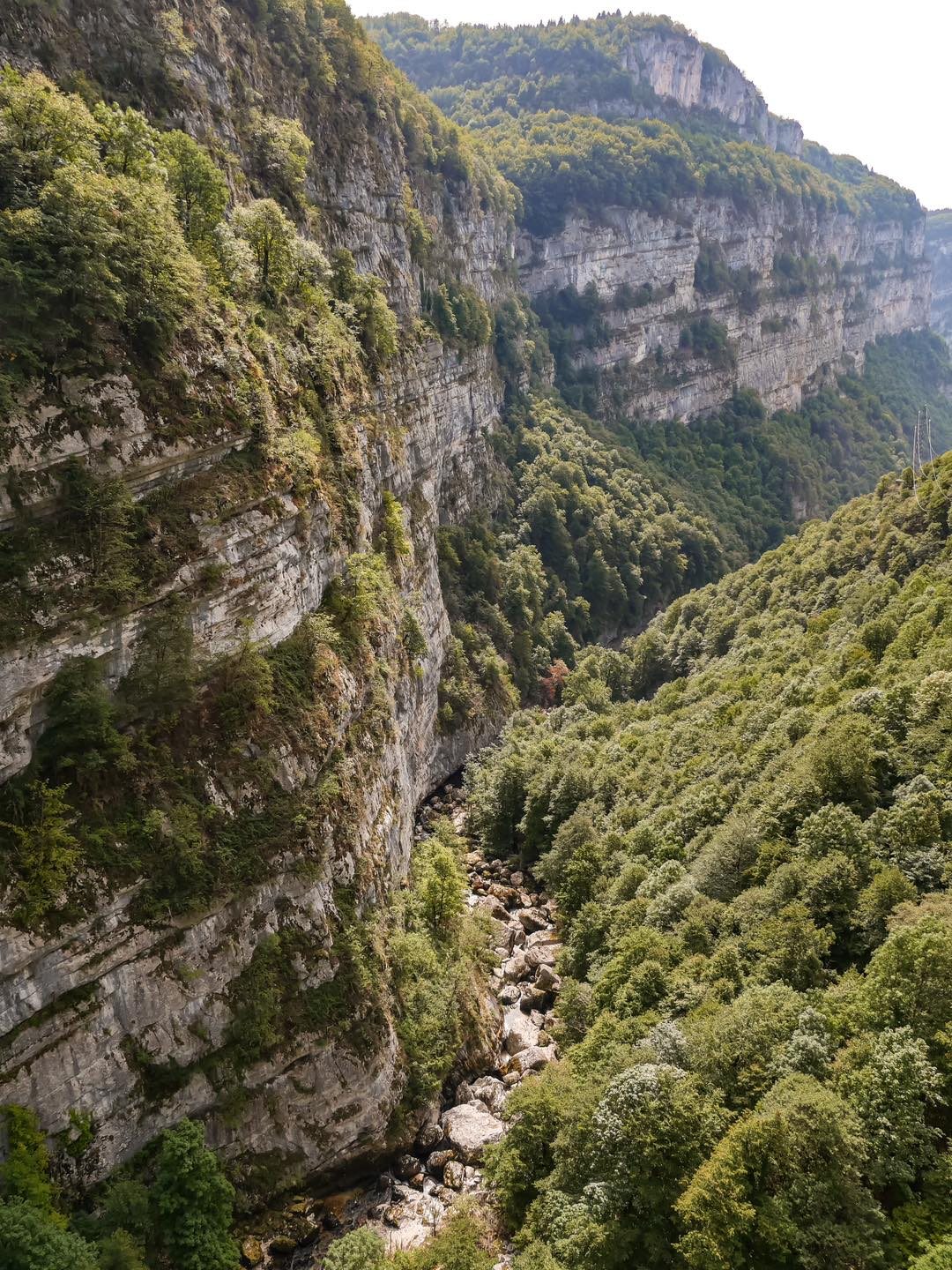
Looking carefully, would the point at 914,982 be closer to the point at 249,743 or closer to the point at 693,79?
the point at 249,743

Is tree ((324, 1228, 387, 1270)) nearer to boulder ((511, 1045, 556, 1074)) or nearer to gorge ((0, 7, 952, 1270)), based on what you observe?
gorge ((0, 7, 952, 1270))

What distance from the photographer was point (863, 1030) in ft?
72.8

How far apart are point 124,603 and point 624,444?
104 metres

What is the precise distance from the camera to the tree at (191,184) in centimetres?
3478

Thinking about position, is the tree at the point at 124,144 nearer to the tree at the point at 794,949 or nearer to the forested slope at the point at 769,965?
the forested slope at the point at 769,965

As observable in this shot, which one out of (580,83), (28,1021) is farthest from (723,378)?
(28,1021)

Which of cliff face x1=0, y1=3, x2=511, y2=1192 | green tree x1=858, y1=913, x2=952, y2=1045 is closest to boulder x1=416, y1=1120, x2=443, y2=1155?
cliff face x1=0, y1=3, x2=511, y2=1192

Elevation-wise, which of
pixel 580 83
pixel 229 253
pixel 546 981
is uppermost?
pixel 580 83

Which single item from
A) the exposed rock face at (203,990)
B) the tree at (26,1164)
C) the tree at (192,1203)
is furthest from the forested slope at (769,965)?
the tree at (26,1164)

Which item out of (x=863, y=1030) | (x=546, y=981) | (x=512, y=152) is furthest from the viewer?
(x=512, y=152)

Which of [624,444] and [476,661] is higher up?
[624,444]

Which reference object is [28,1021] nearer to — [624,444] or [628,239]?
[624,444]

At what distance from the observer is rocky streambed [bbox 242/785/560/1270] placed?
28.4m

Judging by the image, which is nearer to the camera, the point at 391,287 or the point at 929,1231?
the point at 929,1231
